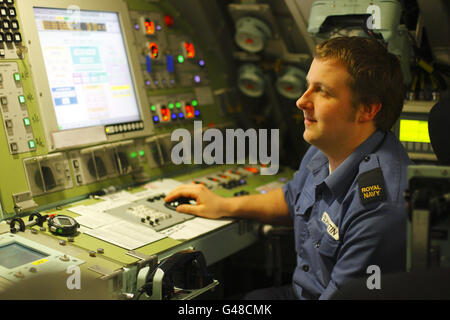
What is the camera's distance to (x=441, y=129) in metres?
1.56

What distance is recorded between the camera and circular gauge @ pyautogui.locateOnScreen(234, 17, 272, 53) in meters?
2.83

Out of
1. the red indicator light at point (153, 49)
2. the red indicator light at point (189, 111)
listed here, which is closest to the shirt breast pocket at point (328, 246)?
the red indicator light at point (189, 111)

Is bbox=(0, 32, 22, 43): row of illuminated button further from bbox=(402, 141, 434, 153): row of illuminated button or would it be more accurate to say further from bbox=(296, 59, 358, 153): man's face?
bbox=(402, 141, 434, 153): row of illuminated button

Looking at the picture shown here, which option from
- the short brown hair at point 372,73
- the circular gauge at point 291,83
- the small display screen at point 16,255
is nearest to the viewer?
the small display screen at point 16,255

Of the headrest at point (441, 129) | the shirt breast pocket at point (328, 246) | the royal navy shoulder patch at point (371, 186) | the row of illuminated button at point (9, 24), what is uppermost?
the row of illuminated button at point (9, 24)

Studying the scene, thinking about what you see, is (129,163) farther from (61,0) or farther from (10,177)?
(61,0)

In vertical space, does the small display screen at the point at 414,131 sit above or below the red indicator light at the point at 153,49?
below

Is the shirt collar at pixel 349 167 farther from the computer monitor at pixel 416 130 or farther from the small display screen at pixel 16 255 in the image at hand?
the small display screen at pixel 16 255

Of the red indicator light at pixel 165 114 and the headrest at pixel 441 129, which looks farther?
the red indicator light at pixel 165 114

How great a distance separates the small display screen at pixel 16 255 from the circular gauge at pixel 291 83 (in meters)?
1.78

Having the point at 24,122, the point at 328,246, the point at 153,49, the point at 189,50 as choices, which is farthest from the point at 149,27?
the point at 328,246

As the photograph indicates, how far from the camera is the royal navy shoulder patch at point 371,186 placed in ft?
5.30

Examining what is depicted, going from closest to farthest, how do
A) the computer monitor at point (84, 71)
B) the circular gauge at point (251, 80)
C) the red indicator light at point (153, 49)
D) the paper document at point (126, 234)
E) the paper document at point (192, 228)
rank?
the paper document at point (126, 234)
the paper document at point (192, 228)
the computer monitor at point (84, 71)
the red indicator light at point (153, 49)
the circular gauge at point (251, 80)

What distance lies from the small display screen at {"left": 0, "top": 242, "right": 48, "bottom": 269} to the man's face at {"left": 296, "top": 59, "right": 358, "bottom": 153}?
112cm
